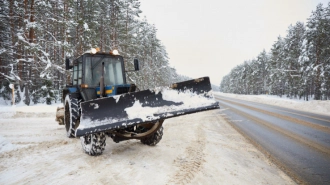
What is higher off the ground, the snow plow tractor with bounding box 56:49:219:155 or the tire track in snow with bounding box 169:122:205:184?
the snow plow tractor with bounding box 56:49:219:155

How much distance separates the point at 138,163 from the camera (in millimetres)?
3756

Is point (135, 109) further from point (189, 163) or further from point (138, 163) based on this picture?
point (189, 163)

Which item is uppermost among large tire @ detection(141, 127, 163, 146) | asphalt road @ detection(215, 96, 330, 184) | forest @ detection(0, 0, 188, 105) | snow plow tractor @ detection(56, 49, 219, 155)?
forest @ detection(0, 0, 188, 105)

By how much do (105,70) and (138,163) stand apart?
2.73 meters

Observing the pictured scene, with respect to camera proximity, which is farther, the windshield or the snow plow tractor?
the windshield

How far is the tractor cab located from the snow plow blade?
45.0 inches

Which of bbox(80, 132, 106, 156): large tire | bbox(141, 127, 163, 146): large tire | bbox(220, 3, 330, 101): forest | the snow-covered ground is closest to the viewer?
the snow-covered ground

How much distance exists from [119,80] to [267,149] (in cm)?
446

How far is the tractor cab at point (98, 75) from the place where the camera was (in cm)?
481

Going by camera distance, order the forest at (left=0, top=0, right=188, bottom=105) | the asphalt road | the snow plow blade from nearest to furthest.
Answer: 1. the snow plow blade
2. the asphalt road
3. the forest at (left=0, top=0, right=188, bottom=105)

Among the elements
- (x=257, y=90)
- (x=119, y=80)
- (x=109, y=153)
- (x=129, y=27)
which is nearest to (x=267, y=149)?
(x=109, y=153)

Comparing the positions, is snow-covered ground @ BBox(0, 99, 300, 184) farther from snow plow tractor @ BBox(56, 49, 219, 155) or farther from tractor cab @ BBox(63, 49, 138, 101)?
tractor cab @ BBox(63, 49, 138, 101)

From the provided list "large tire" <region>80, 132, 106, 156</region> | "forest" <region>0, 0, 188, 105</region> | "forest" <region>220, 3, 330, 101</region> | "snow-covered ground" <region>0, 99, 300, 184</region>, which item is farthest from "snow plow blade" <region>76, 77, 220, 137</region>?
"forest" <region>220, 3, 330, 101</region>

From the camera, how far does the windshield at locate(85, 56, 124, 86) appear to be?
5.00 meters
